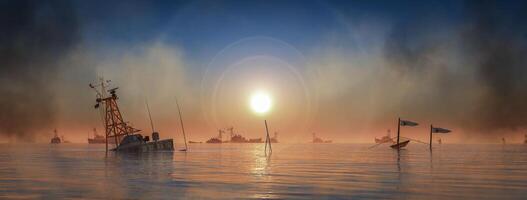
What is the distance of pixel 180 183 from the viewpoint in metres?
45.7

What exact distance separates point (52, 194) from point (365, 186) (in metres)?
23.5

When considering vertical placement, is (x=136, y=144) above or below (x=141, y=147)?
above

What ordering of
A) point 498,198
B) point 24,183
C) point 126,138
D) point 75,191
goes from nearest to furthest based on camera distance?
point 498,198, point 75,191, point 24,183, point 126,138

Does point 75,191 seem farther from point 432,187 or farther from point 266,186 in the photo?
point 432,187

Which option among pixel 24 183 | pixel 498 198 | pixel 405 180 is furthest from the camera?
pixel 405 180

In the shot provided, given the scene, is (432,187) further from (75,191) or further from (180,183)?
(75,191)

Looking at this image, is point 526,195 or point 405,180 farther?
point 405,180

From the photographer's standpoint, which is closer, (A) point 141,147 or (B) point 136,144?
(B) point 136,144

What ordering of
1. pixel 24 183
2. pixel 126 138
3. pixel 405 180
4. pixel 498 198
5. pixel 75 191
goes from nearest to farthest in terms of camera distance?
pixel 498 198, pixel 75 191, pixel 24 183, pixel 405 180, pixel 126 138

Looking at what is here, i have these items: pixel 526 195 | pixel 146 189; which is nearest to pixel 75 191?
pixel 146 189

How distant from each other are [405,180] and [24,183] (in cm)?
3365

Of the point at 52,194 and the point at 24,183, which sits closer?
the point at 52,194

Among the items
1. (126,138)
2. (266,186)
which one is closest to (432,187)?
(266,186)

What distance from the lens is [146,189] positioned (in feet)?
132
